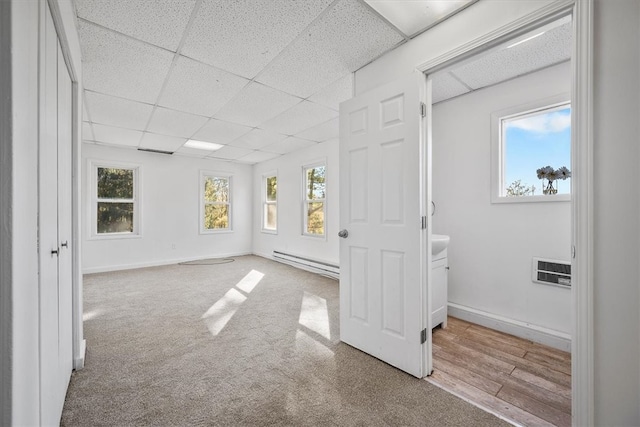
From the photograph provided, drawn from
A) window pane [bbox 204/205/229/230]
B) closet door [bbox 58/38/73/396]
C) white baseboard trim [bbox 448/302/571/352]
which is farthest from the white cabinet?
window pane [bbox 204/205/229/230]

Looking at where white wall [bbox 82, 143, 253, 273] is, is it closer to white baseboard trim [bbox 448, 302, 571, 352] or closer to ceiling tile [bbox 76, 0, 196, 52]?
ceiling tile [bbox 76, 0, 196, 52]

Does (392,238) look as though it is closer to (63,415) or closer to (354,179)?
(354,179)

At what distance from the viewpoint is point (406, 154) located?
1.88 metres

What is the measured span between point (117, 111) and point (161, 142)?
1.49 metres

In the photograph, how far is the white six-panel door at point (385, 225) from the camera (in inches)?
72.9

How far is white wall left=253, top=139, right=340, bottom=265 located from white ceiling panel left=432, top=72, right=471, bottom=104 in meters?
1.96

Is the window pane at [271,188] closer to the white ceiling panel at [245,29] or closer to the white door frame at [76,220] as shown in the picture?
the white ceiling panel at [245,29]

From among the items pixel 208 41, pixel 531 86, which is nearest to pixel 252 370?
pixel 208 41

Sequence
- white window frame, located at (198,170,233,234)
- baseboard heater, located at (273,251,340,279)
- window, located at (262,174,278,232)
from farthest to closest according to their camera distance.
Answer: window, located at (262,174,278,232), white window frame, located at (198,170,233,234), baseboard heater, located at (273,251,340,279)

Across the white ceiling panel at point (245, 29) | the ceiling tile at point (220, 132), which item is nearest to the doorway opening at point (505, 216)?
the white ceiling panel at point (245, 29)

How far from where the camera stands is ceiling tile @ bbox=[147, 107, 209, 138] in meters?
3.41

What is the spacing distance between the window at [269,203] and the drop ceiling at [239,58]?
269 cm

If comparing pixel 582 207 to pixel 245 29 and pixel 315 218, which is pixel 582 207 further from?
pixel 315 218

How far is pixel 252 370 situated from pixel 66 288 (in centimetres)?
125
